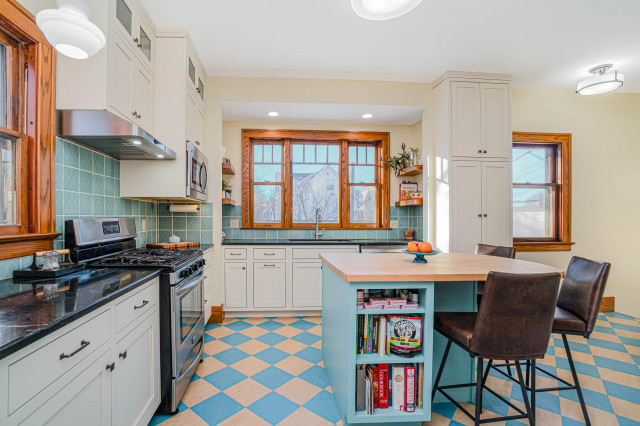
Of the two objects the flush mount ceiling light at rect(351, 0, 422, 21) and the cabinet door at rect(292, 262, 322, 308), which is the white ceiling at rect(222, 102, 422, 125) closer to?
the flush mount ceiling light at rect(351, 0, 422, 21)

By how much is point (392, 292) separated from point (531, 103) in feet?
11.7

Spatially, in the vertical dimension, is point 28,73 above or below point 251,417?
above

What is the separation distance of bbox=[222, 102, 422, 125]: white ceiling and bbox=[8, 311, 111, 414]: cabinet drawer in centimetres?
287

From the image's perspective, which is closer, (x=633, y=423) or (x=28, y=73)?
(x=28, y=73)

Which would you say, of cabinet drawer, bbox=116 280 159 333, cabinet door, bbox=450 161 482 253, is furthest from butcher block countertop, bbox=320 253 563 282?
cabinet door, bbox=450 161 482 253

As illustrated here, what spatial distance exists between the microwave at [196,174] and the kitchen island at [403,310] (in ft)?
4.92

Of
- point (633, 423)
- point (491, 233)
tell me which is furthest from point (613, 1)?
point (633, 423)

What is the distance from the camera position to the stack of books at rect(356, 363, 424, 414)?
5.41 ft

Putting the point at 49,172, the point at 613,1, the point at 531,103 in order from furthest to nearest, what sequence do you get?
1. the point at 531,103
2. the point at 613,1
3. the point at 49,172

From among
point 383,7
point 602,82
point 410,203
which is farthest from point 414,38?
point 602,82

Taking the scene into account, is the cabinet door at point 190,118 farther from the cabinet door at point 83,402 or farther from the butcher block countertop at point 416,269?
the cabinet door at point 83,402

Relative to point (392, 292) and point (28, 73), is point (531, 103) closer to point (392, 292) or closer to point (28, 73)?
point (392, 292)

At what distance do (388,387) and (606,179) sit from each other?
13.8 feet

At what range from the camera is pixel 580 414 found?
1.88 meters
